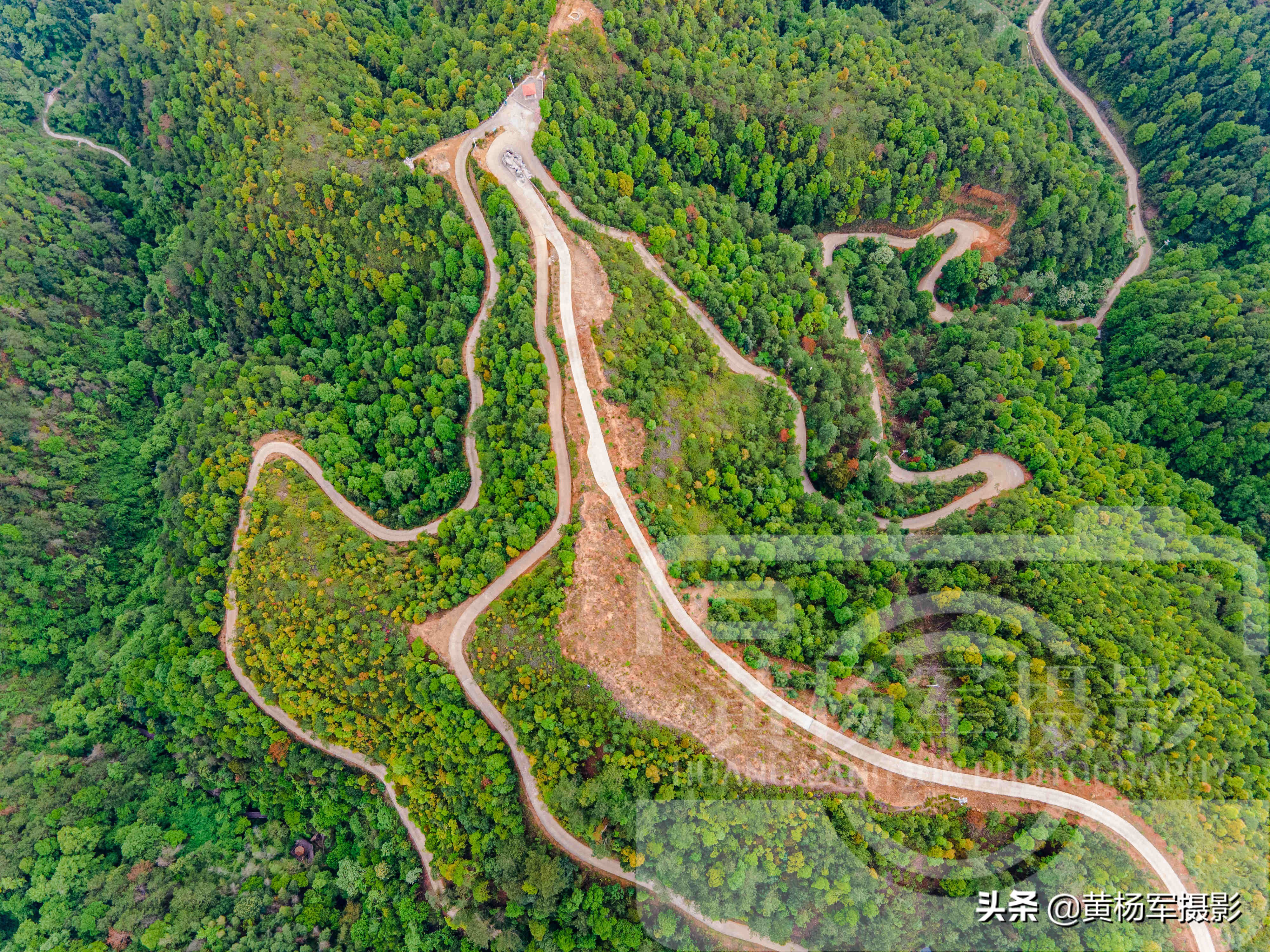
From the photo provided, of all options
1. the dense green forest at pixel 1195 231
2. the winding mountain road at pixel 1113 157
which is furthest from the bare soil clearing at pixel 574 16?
the dense green forest at pixel 1195 231

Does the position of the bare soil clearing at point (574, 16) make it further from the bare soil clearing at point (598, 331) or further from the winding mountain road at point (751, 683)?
the bare soil clearing at point (598, 331)

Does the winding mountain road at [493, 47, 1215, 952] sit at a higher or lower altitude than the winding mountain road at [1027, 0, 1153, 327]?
lower

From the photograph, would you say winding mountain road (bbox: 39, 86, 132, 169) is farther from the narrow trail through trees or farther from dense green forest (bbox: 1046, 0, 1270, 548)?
dense green forest (bbox: 1046, 0, 1270, 548)

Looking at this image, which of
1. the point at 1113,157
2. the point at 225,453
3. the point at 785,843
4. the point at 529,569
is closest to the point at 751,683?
the point at 785,843

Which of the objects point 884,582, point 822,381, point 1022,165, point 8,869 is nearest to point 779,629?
point 884,582

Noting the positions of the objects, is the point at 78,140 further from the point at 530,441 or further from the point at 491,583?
the point at 491,583

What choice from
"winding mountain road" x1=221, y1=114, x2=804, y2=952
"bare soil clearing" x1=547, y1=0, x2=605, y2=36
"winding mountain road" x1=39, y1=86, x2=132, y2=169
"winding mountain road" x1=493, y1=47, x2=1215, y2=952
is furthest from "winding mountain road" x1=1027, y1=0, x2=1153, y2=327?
"winding mountain road" x1=39, y1=86, x2=132, y2=169

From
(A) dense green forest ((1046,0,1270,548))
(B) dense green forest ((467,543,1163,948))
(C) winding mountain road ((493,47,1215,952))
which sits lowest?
(B) dense green forest ((467,543,1163,948))

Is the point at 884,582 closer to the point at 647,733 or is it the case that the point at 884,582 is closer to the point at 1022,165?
the point at 647,733

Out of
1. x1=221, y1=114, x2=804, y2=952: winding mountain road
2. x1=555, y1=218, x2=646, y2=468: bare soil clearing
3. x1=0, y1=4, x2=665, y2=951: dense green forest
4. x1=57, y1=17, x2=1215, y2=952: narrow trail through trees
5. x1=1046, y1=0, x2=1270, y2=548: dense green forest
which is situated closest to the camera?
x1=57, y1=17, x2=1215, y2=952: narrow trail through trees

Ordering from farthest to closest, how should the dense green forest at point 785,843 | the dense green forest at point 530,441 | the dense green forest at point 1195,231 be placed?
1. the dense green forest at point 1195,231
2. the dense green forest at point 530,441
3. the dense green forest at point 785,843

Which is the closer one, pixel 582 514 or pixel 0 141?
pixel 582 514
